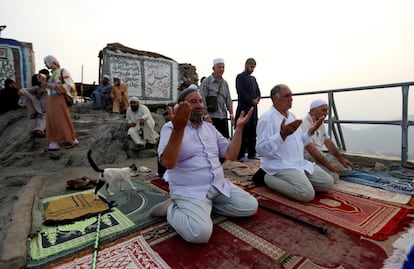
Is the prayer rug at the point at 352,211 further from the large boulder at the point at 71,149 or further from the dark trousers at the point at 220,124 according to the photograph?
the large boulder at the point at 71,149

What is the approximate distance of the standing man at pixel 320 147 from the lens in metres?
3.01

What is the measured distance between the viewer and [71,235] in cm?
174

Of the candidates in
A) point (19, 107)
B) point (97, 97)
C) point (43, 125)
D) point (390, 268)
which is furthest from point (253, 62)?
point (19, 107)

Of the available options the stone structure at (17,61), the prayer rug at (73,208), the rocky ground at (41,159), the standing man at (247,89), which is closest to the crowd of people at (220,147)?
the standing man at (247,89)

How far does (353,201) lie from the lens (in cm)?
242

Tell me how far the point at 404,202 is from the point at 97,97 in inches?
332

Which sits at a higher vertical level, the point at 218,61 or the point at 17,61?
the point at 17,61

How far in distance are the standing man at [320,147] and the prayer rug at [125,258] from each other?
238cm

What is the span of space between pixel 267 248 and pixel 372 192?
1894 millimetres

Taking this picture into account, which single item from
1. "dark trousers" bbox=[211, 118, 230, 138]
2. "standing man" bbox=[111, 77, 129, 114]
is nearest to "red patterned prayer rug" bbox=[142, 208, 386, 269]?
"dark trousers" bbox=[211, 118, 230, 138]

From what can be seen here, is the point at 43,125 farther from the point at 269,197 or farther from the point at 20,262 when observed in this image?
the point at 269,197

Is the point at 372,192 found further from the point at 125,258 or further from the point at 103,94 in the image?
the point at 103,94

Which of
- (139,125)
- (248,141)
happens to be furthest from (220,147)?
(139,125)

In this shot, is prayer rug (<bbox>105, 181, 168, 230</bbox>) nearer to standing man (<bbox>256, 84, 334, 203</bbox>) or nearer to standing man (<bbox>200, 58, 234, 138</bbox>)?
standing man (<bbox>256, 84, 334, 203</bbox>)
